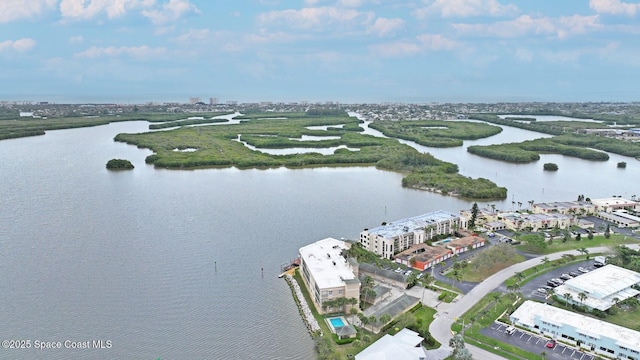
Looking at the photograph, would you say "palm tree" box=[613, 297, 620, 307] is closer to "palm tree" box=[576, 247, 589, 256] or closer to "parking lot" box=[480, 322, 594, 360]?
"parking lot" box=[480, 322, 594, 360]

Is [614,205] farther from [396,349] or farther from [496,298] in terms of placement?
[396,349]

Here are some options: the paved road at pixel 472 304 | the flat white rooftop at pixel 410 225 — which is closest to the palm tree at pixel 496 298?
the paved road at pixel 472 304

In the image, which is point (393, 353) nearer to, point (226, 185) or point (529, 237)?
point (529, 237)

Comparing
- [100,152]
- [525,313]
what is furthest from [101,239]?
[100,152]

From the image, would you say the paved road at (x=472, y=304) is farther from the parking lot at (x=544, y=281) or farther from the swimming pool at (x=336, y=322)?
the swimming pool at (x=336, y=322)

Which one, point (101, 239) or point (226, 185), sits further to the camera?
point (226, 185)
